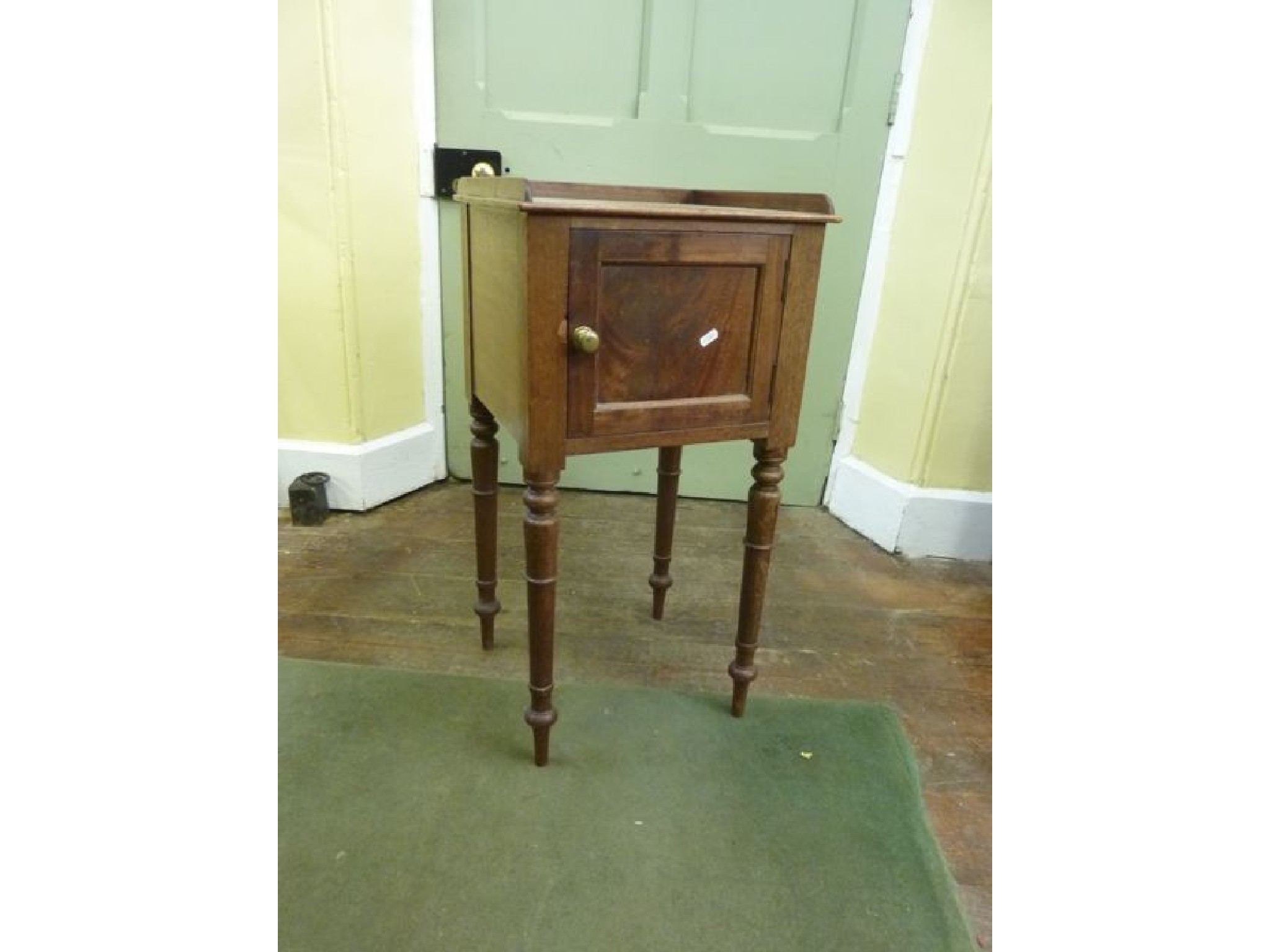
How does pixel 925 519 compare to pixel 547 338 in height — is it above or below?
below

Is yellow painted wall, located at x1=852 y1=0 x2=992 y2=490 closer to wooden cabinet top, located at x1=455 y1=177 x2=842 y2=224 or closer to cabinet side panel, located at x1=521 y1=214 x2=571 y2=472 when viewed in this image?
wooden cabinet top, located at x1=455 y1=177 x2=842 y2=224

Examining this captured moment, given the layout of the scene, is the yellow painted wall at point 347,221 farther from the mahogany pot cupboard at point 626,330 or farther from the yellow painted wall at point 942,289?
the yellow painted wall at point 942,289

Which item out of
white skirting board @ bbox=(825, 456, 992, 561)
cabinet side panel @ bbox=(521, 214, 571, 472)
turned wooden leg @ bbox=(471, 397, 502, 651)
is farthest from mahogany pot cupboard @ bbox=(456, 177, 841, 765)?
white skirting board @ bbox=(825, 456, 992, 561)

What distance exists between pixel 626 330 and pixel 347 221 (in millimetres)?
1121

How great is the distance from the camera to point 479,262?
115cm

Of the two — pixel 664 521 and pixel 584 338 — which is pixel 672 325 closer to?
pixel 584 338

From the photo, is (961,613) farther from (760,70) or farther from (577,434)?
(760,70)

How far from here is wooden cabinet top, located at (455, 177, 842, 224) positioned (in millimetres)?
917

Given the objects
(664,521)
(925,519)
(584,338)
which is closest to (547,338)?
Result: (584,338)

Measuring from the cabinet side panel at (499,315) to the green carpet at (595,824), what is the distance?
553mm

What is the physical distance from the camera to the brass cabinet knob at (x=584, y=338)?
0.95 meters

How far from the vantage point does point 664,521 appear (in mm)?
1562

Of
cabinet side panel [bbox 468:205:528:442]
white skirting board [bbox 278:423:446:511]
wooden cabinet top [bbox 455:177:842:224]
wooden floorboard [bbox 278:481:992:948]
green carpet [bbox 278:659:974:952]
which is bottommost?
wooden floorboard [bbox 278:481:992:948]

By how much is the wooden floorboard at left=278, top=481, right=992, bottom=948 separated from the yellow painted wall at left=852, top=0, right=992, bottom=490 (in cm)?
29
